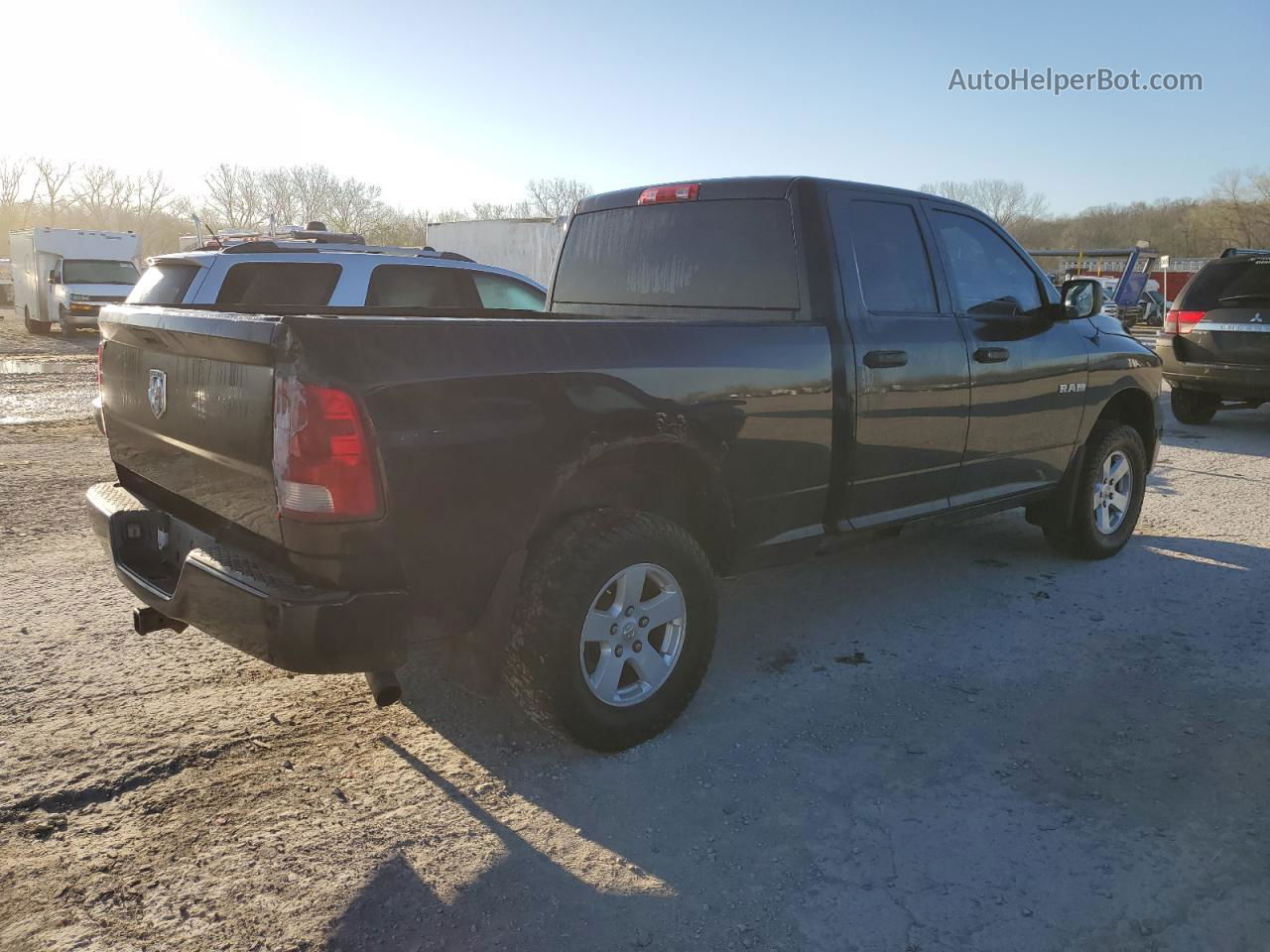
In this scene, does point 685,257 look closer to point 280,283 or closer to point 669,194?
point 669,194

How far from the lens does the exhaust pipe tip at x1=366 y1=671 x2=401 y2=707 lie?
9.20 feet

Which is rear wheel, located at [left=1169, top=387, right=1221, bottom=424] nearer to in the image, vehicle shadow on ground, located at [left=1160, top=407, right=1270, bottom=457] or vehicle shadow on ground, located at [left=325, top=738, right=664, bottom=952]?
vehicle shadow on ground, located at [left=1160, top=407, right=1270, bottom=457]

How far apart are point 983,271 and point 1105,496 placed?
176cm

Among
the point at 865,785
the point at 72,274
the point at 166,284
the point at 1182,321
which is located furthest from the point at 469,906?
the point at 72,274

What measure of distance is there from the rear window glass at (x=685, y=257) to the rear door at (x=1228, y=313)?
7.84m

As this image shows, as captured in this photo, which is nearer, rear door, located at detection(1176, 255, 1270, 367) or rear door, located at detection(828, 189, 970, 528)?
rear door, located at detection(828, 189, 970, 528)

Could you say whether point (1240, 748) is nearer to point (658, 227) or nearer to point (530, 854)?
point (530, 854)

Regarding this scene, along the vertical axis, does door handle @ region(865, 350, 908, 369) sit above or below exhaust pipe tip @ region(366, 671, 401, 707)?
above

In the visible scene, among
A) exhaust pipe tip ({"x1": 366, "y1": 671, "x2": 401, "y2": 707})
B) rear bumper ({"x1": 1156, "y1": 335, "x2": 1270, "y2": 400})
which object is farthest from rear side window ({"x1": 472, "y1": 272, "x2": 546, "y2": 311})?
rear bumper ({"x1": 1156, "y1": 335, "x2": 1270, "y2": 400})

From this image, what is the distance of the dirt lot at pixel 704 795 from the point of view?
245 centimetres

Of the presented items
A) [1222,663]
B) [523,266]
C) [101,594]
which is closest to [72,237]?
[523,266]

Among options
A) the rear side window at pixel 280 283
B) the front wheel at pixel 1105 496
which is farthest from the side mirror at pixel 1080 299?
the rear side window at pixel 280 283

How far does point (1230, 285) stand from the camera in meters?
9.93

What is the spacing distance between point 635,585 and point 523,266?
2299 centimetres
